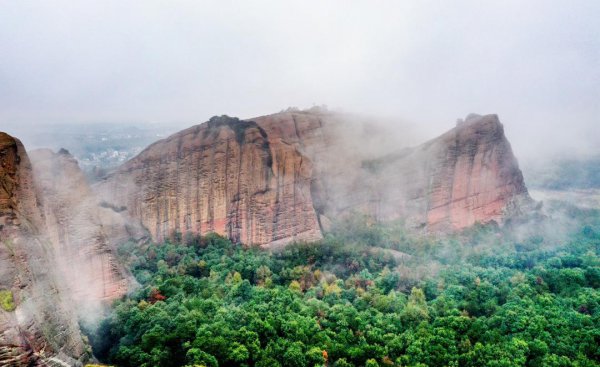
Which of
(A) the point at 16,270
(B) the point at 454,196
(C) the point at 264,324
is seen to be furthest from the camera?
(B) the point at 454,196

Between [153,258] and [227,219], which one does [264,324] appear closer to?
[153,258]

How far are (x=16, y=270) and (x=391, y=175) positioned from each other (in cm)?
3770

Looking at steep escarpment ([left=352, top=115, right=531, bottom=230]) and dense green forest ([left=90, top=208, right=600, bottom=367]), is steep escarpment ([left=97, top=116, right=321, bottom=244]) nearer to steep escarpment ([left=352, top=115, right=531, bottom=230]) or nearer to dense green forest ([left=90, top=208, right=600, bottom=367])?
dense green forest ([left=90, top=208, right=600, bottom=367])

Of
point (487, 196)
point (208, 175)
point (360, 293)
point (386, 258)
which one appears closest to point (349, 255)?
point (386, 258)

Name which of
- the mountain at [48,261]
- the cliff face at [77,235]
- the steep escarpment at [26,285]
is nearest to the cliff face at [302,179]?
→ the mountain at [48,261]

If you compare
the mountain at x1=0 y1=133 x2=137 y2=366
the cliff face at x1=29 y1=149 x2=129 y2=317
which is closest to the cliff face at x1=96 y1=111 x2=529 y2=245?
the mountain at x1=0 y1=133 x2=137 y2=366

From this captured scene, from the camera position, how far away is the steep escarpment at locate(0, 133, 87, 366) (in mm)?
15102

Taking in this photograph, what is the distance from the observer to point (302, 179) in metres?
42.9

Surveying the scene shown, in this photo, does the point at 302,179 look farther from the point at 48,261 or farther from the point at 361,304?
the point at 48,261

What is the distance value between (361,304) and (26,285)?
1937cm

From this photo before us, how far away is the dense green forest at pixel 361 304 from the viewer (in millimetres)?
22766

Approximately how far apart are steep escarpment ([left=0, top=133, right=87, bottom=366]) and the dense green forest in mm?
4269

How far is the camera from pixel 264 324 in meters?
24.6

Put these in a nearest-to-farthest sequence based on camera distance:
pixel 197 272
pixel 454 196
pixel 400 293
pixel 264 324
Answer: pixel 264 324
pixel 400 293
pixel 197 272
pixel 454 196
